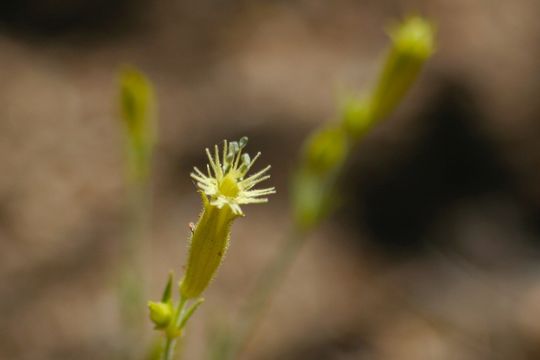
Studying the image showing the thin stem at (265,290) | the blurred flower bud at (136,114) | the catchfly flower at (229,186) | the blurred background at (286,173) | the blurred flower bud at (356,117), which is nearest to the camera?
the catchfly flower at (229,186)

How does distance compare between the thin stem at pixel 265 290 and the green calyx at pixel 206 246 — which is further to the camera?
the thin stem at pixel 265 290

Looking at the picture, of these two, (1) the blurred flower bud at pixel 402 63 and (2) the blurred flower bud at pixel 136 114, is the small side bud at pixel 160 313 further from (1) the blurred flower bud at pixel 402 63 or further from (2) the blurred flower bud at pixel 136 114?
(1) the blurred flower bud at pixel 402 63

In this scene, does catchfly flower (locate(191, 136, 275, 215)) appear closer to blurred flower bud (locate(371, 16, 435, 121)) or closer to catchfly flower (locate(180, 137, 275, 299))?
catchfly flower (locate(180, 137, 275, 299))

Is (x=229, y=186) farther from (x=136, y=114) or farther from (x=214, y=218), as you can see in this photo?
(x=136, y=114)

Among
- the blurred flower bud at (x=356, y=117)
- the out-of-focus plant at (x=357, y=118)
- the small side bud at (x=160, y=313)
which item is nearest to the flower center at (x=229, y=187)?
the small side bud at (x=160, y=313)

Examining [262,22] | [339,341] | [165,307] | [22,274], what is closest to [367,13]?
[262,22]

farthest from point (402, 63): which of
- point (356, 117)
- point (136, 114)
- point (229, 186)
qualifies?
point (229, 186)

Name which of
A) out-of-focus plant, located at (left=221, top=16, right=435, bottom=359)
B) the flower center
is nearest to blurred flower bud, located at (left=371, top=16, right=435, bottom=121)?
out-of-focus plant, located at (left=221, top=16, right=435, bottom=359)
